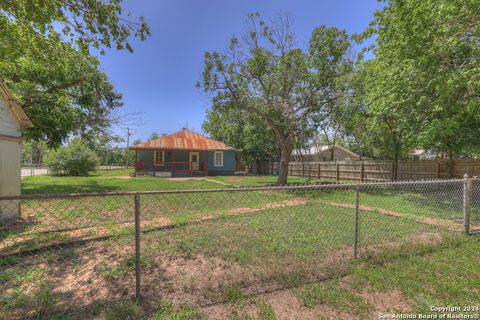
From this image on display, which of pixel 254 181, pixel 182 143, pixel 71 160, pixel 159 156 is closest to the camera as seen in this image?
pixel 254 181

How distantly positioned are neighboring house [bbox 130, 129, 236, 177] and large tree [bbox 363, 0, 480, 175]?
14584 mm

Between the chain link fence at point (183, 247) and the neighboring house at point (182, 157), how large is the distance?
12.1 metres

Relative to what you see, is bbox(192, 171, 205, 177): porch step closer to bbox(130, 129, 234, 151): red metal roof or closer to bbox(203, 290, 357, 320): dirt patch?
bbox(130, 129, 234, 151): red metal roof

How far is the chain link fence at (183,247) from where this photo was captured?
257 centimetres

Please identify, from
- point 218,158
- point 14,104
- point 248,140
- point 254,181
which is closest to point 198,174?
point 218,158

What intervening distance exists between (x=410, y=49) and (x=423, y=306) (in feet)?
20.8

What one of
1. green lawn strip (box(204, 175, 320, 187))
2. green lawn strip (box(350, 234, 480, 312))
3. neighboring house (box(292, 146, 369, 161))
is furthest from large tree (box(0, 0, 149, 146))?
neighboring house (box(292, 146, 369, 161))

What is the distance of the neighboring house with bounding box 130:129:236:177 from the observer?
748 inches

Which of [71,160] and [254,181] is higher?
[71,160]

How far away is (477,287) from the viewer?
2.78 meters

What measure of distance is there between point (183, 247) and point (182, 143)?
671 inches

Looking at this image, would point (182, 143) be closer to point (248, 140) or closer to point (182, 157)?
point (182, 157)

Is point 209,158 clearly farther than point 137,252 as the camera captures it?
Yes

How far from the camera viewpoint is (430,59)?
586 centimetres
